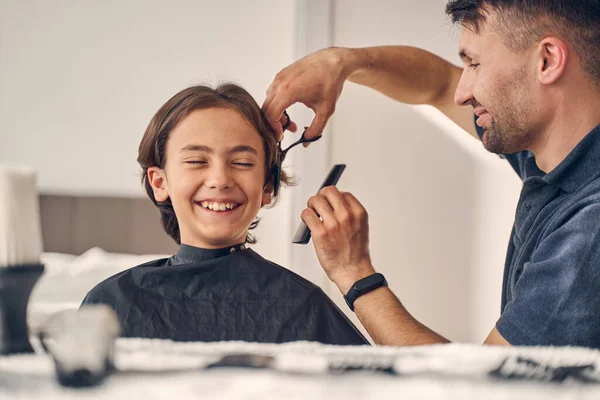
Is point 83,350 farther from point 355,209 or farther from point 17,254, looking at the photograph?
point 355,209

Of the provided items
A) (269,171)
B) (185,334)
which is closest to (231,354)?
(185,334)

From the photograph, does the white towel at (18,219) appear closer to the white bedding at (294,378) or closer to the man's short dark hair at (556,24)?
the white bedding at (294,378)

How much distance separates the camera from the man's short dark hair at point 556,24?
1015mm

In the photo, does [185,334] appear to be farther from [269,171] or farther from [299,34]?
[299,34]

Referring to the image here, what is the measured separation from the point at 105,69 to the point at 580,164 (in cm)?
82

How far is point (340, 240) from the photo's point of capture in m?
1.02

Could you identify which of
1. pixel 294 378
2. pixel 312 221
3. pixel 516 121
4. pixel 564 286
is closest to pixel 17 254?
pixel 294 378

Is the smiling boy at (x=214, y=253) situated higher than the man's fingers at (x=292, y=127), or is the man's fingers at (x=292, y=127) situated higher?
the man's fingers at (x=292, y=127)

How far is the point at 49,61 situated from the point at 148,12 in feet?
0.62

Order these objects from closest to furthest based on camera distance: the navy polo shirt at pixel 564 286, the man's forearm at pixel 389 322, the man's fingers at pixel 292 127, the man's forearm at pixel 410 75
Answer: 1. the navy polo shirt at pixel 564 286
2. the man's forearm at pixel 389 322
3. the man's fingers at pixel 292 127
4. the man's forearm at pixel 410 75

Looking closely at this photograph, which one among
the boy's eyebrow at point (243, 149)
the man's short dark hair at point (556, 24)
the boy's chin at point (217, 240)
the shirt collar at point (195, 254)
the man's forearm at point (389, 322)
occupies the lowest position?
the man's forearm at point (389, 322)

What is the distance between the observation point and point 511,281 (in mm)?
1052

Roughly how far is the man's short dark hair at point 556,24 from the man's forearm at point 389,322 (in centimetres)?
49

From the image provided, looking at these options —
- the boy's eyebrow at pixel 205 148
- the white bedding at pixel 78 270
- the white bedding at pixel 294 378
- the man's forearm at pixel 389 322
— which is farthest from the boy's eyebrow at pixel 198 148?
the white bedding at pixel 294 378
